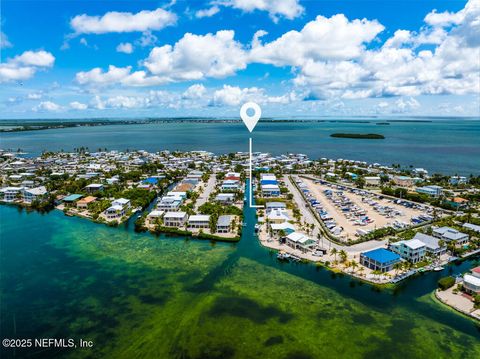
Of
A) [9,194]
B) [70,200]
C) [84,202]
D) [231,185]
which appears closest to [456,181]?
[231,185]

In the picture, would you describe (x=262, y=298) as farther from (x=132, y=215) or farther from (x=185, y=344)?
(x=132, y=215)

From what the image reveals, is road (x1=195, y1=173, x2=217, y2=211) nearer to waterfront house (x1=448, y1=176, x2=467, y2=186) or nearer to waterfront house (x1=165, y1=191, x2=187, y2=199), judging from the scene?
waterfront house (x1=165, y1=191, x2=187, y2=199)

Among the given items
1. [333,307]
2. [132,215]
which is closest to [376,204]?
[333,307]

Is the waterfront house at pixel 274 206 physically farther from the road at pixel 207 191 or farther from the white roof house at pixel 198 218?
Result: the road at pixel 207 191

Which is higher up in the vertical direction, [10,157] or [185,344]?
[10,157]

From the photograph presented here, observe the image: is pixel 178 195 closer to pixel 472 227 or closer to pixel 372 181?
pixel 372 181

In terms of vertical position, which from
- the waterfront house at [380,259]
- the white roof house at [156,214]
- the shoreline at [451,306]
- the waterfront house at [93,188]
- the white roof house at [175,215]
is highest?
the waterfront house at [93,188]

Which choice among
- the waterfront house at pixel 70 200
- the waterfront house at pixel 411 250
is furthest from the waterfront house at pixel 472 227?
the waterfront house at pixel 70 200
